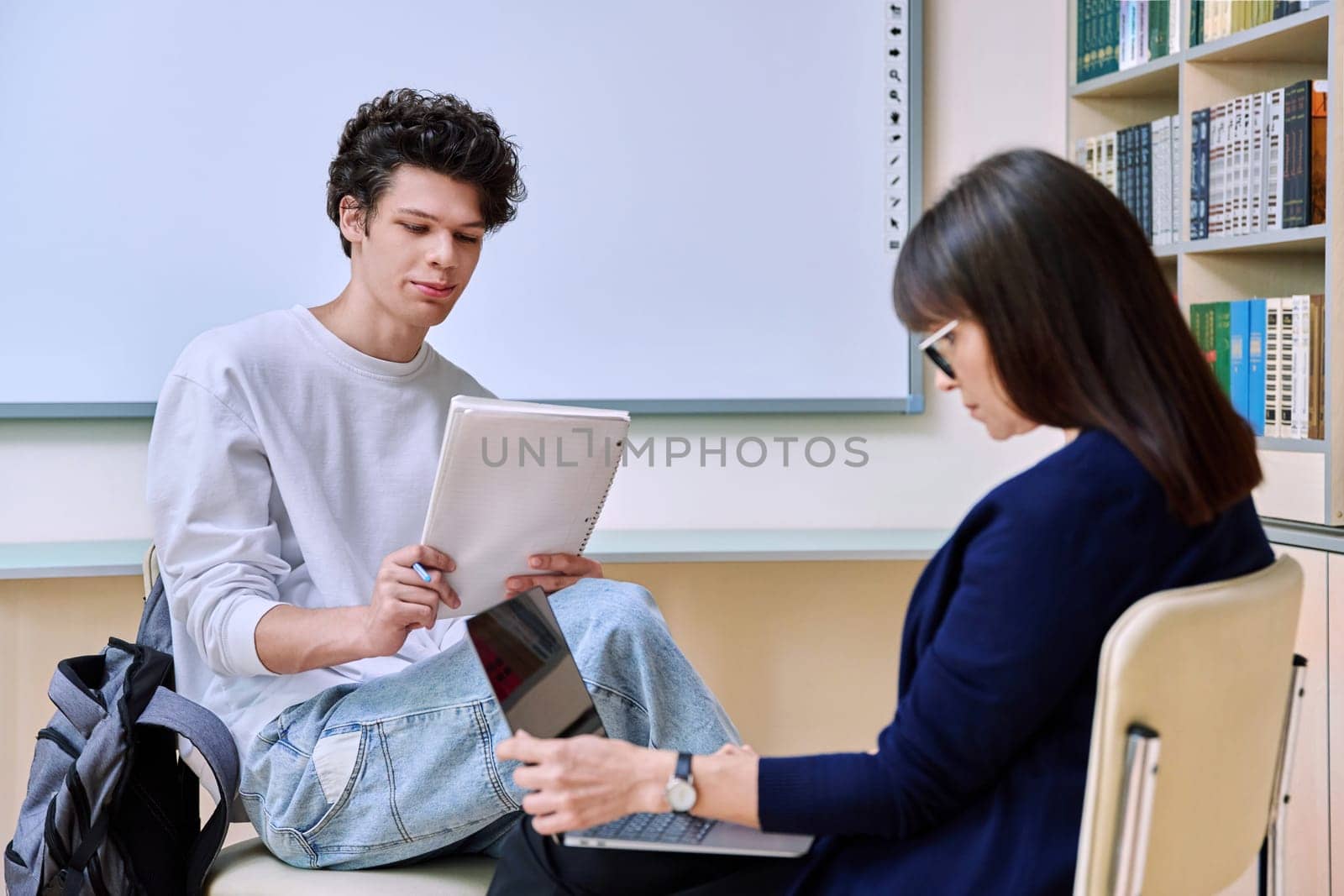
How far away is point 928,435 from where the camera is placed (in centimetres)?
246

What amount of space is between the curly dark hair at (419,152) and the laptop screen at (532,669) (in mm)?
707

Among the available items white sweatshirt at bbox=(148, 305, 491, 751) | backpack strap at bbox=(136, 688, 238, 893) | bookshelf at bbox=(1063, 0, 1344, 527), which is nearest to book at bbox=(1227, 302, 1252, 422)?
bookshelf at bbox=(1063, 0, 1344, 527)

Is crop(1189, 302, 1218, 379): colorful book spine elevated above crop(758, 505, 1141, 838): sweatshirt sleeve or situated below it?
above

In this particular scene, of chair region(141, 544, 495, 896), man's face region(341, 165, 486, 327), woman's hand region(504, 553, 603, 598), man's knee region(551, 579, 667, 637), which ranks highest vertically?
man's face region(341, 165, 486, 327)

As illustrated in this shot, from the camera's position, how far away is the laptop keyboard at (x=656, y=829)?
0.90 m

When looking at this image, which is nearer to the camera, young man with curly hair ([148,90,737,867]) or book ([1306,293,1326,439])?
young man with curly hair ([148,90,737,867])

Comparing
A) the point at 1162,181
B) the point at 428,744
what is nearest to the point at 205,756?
the point at 428,744

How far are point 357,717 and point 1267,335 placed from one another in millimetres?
1645

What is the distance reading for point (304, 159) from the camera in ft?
7.35

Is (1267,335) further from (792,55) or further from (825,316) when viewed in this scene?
(792,55)

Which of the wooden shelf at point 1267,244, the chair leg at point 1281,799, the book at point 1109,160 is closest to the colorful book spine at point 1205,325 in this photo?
the wooden shelf at point 1267,244

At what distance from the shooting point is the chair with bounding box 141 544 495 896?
1.20 metres

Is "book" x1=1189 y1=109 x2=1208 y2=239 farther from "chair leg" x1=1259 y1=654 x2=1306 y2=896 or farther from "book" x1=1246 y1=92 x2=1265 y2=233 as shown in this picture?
"chair leg" x1=1259 y1=654 x2=1306 y2=896

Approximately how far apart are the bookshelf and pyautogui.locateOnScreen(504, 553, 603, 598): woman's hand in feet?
3.53
